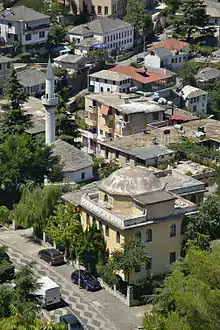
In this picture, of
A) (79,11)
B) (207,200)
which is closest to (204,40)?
(79,11)

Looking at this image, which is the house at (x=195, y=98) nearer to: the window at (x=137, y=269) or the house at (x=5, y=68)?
the house at (x=5, y=68)

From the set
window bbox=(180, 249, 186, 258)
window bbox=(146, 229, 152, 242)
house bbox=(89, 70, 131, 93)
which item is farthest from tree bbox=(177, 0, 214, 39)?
window bbox=(146, 229, 152, 242)

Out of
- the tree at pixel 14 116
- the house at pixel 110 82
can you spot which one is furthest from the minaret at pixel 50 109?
the house at pixel 110 82

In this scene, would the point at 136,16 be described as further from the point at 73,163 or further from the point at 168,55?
the point at 73,163

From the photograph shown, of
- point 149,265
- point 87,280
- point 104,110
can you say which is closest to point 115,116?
point 104,110

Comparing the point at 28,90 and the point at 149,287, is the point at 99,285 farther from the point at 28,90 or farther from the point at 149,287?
the point at 28,90
